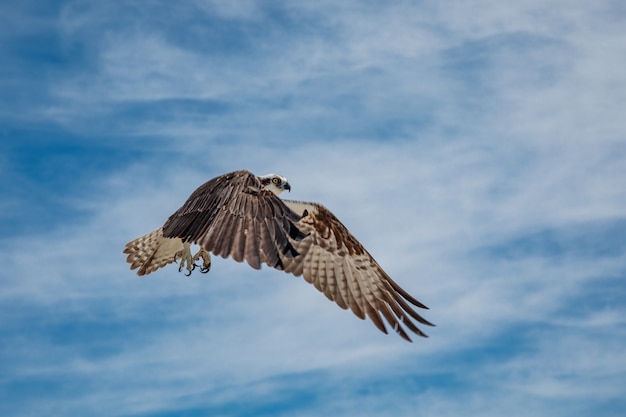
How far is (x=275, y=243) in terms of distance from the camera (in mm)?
13500

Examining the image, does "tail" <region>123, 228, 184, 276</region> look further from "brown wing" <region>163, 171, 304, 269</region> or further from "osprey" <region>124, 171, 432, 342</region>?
"brown wing" <region>163, 171, 304, 269</region>

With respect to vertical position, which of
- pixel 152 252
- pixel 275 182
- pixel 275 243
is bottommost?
pixel 275 243

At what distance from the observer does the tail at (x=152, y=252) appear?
58.6 ft

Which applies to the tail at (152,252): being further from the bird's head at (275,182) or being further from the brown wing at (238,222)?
the brown wing at (238,222)

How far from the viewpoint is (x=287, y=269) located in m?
17.0

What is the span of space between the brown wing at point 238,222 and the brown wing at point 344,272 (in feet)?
7.27

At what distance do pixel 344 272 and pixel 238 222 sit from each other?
14.1 feet

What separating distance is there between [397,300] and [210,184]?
4.37 metres

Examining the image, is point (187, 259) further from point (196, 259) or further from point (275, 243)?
point (275, 243)

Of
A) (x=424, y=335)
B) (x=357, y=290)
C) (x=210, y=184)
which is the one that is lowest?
(x=424, y=335)

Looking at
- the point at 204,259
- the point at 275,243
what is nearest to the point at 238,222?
the point at 275,243

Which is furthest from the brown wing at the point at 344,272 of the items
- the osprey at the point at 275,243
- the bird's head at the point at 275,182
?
the bird's head at the point at 275,182

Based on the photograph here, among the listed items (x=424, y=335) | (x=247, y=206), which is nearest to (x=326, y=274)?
(x=424, y=335)

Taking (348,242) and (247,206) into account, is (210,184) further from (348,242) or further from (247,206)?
(348,242)
